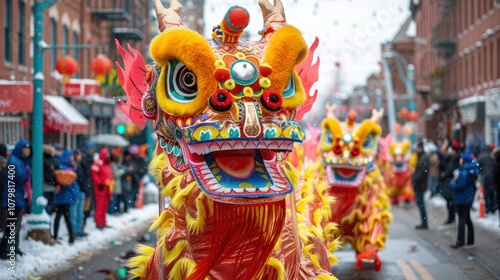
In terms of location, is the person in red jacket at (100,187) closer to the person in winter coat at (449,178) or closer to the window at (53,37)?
the person in winter coat at (449,178)

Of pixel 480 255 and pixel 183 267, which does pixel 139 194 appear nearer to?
pixel 480 255

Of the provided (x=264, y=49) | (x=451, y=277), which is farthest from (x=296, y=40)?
(x=451, y=277)

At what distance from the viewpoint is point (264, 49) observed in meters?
5.51

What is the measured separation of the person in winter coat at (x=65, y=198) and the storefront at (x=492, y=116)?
2132 cm

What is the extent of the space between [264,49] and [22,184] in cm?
732

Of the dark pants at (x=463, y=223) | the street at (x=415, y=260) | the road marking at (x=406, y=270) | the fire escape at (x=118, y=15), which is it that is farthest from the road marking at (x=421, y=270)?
the fire escape at (x=118, y=15)

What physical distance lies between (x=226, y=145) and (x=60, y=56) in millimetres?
23315

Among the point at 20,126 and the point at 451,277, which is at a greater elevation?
the point at 20,126

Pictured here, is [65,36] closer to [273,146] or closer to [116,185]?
[116,185]

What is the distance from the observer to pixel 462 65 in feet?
134

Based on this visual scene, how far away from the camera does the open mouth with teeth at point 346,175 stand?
11430mm

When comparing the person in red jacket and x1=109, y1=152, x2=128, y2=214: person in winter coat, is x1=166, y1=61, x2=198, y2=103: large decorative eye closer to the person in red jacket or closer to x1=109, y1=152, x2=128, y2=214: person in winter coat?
the person in red jacket

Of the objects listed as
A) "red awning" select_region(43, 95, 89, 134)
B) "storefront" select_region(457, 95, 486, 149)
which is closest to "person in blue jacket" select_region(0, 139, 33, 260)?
"red awning" select_region(43, 95, 89, 134)

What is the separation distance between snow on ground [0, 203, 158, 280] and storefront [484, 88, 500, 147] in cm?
1767
